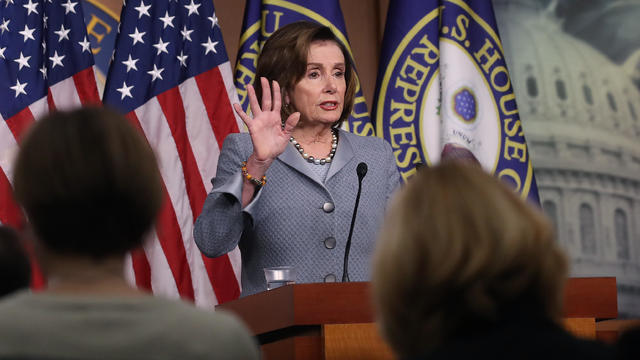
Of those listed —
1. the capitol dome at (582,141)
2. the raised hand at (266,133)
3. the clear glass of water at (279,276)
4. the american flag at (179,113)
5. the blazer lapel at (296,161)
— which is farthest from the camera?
the capitol dome at (582,141)

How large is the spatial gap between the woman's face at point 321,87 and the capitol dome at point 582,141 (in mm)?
2405

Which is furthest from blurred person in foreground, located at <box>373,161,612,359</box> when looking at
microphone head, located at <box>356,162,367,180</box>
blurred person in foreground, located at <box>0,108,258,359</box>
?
microphone head, located at <box>356,162,367,180</box>

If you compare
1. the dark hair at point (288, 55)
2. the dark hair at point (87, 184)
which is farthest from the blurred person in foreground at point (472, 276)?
the dark hair at point (288, 55)

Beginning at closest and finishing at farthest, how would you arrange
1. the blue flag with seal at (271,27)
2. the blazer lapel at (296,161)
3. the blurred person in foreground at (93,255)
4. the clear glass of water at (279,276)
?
1. the blurred person in foreground at (93,255)
2. the clear glass of water at (279,276)
3. the blazer lapel at (296,161)
4. the blue flag with seal at (271,27)

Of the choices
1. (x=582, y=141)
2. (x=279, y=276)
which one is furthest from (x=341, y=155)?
(x=582, y=141)

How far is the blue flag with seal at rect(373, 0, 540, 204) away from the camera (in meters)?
4.89

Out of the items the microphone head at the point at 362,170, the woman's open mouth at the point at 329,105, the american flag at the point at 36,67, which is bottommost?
the microphone head at the point at 362,170

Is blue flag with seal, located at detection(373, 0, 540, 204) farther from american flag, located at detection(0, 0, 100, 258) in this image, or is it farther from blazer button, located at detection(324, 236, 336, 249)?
blazer button, located at detection(324, 236, 336, 249)

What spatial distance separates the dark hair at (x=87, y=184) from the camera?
4.00 feet

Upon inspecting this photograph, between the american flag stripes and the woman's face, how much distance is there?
1569 mm

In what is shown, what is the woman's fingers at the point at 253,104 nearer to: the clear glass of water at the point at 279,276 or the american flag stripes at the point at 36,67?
the clear glass of water at the point at 279,276

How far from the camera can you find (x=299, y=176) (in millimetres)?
3109

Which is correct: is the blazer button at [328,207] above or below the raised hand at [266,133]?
below

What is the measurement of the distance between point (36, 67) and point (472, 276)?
11.8 ft
